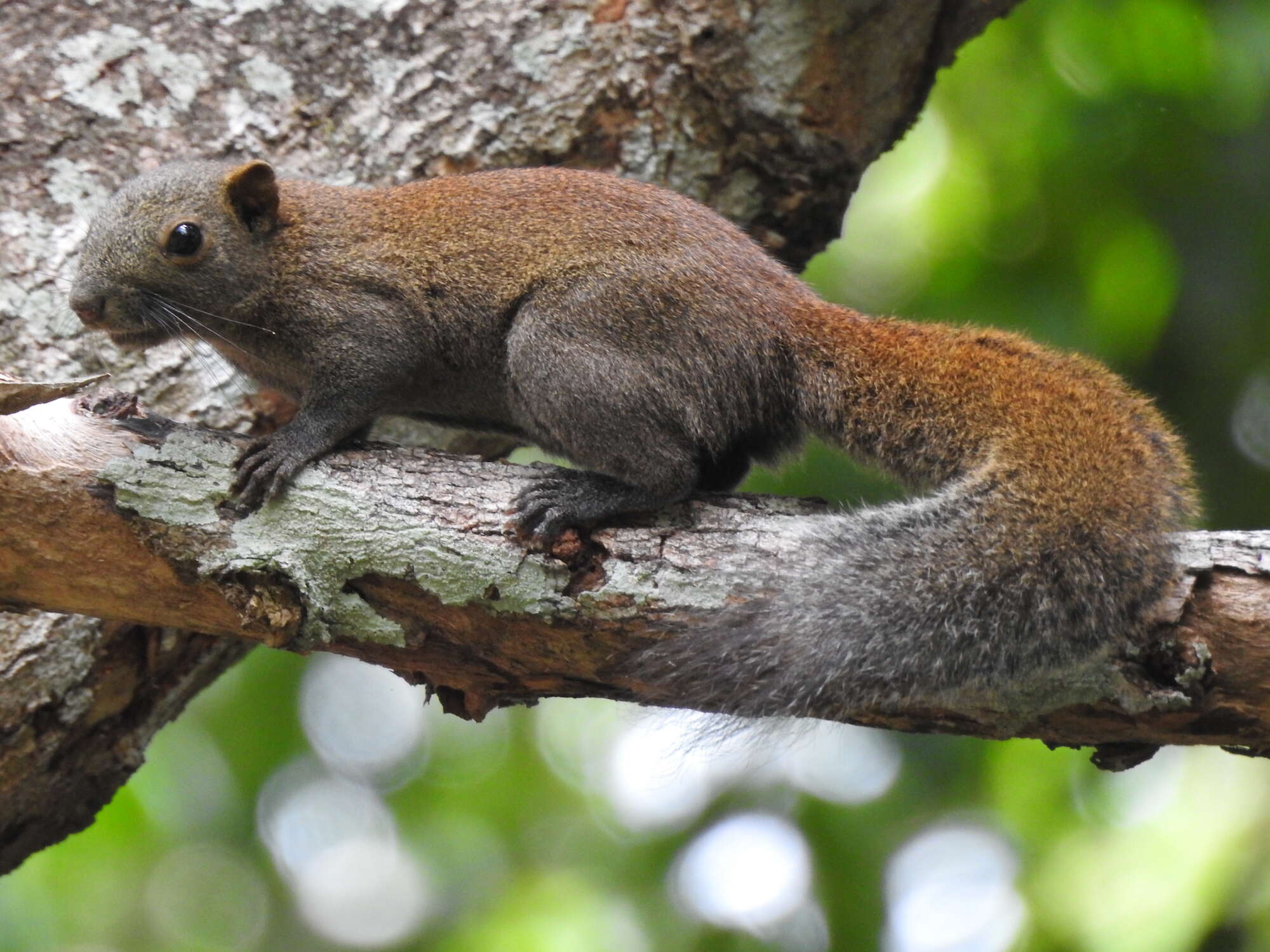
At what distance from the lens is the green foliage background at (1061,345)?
18.5 ft

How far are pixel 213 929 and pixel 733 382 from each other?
6966 mm

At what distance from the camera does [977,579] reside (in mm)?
3594

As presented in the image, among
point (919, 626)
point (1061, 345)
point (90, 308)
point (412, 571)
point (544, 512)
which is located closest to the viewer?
point (919, 626)

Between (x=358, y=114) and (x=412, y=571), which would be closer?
(x=412, y=571)

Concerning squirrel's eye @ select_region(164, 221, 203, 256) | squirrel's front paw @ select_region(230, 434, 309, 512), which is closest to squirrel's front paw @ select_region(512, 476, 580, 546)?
squirrel's front paw @ select_region(230, 434, 309, 512)

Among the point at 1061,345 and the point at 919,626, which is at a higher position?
the point at 1061,345

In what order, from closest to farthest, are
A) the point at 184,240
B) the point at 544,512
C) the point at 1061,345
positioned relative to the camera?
the point at 544,512
the point at 184,240
the point at 1061,345

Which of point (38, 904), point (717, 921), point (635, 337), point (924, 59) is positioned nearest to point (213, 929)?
point (38, 904)

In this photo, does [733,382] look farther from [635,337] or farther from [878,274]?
[878,274]

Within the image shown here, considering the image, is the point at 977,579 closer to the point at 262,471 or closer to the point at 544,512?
the point at 544,512

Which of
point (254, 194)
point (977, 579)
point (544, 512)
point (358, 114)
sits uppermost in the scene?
point (358, 114)

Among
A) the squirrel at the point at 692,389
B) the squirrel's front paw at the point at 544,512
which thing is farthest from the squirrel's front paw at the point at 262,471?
the squirrel's front paw at the point at 544,512

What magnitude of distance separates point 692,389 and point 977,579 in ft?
3.99

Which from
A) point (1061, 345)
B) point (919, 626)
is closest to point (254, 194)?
point (919, 626)
